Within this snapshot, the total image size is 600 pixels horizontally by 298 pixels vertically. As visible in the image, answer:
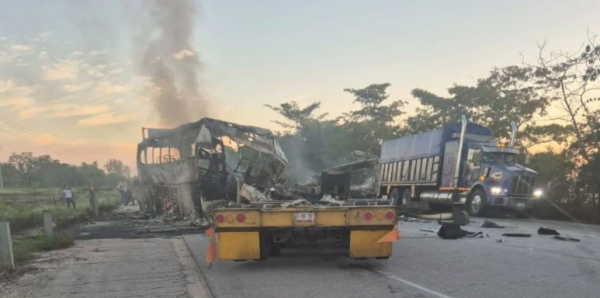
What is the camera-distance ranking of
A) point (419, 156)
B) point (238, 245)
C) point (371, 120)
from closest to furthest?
point (238, 245), point (419, 156), point (371, 120)

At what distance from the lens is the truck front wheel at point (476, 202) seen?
18.1 m

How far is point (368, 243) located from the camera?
6977mm

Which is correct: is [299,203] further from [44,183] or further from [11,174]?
[11,174]

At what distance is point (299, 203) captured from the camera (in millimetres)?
7547

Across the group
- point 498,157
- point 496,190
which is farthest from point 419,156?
point 496,190

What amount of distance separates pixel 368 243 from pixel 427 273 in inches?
35.4

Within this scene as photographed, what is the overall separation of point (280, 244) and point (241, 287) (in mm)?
1961

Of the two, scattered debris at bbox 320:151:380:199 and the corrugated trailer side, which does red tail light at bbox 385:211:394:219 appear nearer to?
scattered debris at bbox 320:151:380:199

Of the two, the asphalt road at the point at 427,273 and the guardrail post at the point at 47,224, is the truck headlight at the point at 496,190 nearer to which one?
the asphalt road at the point at 427,273

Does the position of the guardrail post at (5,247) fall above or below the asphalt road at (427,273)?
below

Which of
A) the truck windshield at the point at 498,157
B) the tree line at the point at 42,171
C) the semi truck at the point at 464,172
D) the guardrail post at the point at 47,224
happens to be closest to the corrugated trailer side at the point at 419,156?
the semi truck at the point at 464,172

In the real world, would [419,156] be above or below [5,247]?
above

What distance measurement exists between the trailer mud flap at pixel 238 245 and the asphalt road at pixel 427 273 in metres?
0.28

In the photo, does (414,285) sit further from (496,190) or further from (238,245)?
(496,190)
